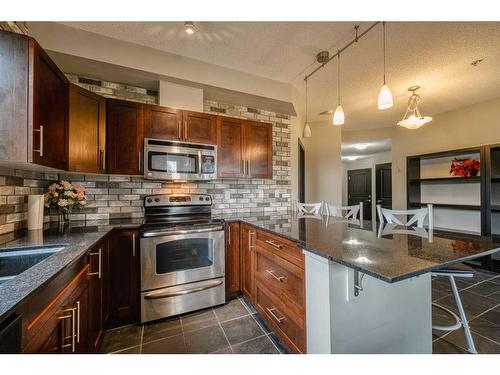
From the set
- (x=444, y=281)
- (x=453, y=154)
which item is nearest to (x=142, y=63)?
(x=444, y=281)

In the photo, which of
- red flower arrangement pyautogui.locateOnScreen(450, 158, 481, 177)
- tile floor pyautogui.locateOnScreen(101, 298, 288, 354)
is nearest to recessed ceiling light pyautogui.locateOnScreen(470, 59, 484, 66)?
red flower arrangement pyautogui.locateOnScreen(450, 158, 481, 177)

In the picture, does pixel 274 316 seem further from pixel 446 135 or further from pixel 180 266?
pixel 446 135

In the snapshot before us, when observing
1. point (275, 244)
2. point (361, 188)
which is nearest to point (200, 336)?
point (275, 244)

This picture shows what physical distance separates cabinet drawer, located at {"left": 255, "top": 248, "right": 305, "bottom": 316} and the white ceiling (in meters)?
2.02

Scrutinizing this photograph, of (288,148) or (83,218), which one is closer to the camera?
(83,218)

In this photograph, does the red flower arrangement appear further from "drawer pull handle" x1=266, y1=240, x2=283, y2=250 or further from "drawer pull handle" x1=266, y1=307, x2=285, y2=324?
"drawer pull handle" x1=266, y1=307, x2=285, y2=324

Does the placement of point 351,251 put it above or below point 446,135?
below

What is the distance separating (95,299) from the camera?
150 cm

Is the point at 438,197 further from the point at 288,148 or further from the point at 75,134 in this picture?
the point at 75,134

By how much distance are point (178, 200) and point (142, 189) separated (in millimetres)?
423

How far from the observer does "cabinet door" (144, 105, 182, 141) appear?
224 centimetres

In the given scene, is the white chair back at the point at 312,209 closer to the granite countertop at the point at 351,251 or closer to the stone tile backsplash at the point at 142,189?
the stone tile backsplash at the point at 142,189
